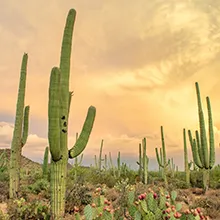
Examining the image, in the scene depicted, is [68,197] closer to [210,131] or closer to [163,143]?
[210,131]

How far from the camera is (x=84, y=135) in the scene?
8.91 m

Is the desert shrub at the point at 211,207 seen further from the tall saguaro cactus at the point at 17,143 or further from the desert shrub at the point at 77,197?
the tall saguaro cactus at the point at 17,143

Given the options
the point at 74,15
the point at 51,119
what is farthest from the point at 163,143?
the point at 51,119

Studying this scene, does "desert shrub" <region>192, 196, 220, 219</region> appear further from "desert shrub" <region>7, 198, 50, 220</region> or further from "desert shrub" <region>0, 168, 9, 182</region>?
"desert shrub" <region>0, 168, 9, 182</region>

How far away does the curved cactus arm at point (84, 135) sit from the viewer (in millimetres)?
8703

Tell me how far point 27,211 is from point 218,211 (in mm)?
5737

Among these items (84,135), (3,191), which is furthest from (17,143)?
(84,135)

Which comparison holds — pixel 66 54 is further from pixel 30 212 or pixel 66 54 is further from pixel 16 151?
pixel 16 151

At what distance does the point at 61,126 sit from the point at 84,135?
787 millimetres

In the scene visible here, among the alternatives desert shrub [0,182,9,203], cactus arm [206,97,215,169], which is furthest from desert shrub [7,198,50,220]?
cactus arm [206,97,215,169]

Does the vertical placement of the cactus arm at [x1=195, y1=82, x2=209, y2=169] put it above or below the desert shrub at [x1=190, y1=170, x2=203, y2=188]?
above

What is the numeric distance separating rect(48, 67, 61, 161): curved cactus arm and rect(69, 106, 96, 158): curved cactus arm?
0.83m

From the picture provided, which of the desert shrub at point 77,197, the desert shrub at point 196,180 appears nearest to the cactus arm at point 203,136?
the desert shrub at point 196,180

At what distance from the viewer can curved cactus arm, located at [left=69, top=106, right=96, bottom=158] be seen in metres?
8.70
